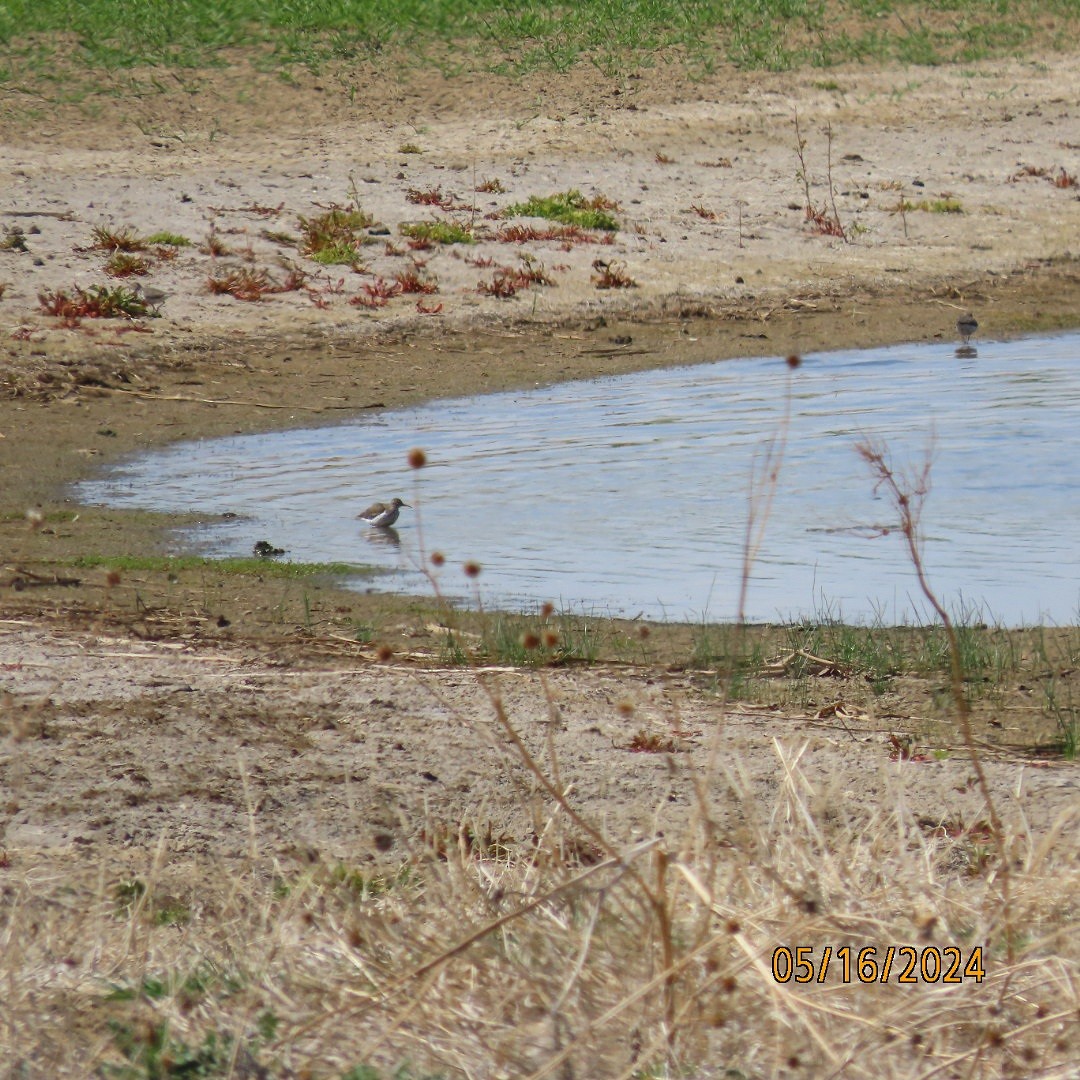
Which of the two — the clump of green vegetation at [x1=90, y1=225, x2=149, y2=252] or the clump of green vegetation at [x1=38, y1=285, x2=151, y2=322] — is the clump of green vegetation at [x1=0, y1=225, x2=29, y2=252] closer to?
the clump of green vegetation at [x1=90, y1=225, x2=149, y2=252]

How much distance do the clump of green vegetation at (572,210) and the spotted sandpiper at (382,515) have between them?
8882 mm

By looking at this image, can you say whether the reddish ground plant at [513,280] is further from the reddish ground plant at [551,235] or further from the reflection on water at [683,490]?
the reflection on water at [683,490]

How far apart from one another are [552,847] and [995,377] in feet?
38.5

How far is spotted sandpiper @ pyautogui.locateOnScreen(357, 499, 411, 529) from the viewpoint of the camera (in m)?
9.97

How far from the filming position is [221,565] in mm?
9180

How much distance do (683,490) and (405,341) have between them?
5198mm

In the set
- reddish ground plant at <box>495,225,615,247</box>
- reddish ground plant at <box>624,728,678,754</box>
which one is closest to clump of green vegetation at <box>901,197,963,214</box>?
reddish ground plant at <box>495,225,615,247</box>

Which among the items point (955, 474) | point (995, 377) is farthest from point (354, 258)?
point (955, 474)

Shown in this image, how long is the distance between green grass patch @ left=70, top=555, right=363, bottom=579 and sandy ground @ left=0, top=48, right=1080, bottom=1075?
0.55 ft

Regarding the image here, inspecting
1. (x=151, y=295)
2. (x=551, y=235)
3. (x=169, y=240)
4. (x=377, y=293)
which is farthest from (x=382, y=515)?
(x=551, y=235)

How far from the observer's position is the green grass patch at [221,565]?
9.05 m

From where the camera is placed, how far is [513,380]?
14.7m

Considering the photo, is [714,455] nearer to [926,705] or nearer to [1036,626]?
[1036,626]

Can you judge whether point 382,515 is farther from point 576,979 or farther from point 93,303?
point 576,979
